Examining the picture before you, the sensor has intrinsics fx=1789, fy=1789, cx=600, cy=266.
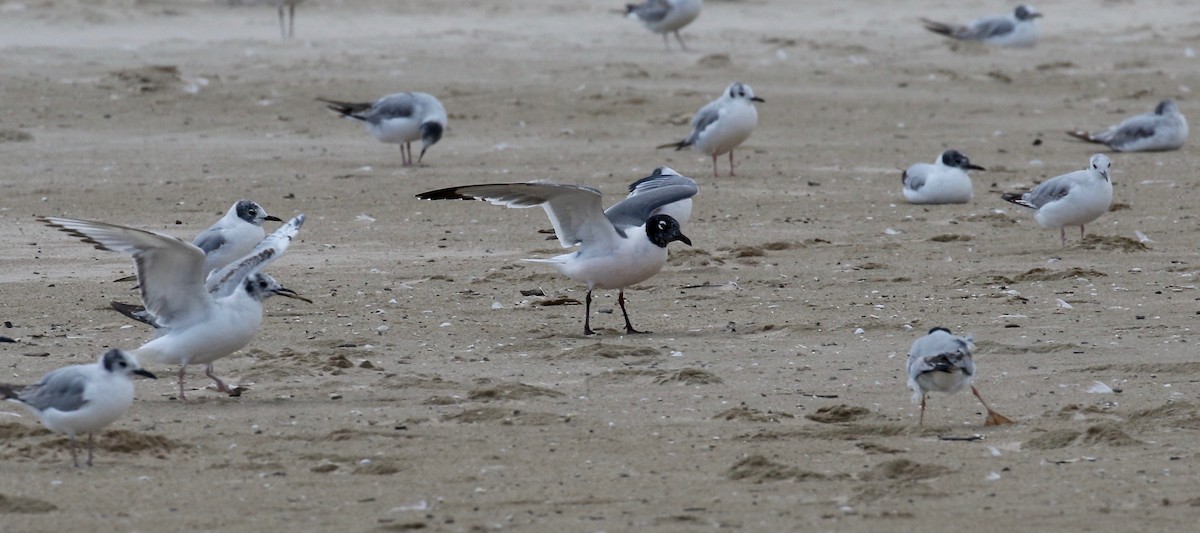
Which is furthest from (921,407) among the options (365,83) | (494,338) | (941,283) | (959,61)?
(959,61)

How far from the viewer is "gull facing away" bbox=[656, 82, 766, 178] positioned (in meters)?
14.2

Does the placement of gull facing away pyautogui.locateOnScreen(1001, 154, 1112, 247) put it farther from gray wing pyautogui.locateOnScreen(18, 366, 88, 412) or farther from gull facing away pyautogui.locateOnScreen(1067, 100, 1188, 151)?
gray wing pyautogui.locateOnScreen(18, 366, 88, 412)

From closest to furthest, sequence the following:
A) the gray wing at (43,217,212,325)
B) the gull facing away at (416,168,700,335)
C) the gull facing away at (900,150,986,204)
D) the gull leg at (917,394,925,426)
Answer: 1. the gull leg at (917,394,925,426)
2. the gray wing at (43,217,212,325)
3. the gull facing away at (416,168,700,335)
4. the gull facing away at (900,150,986,204)

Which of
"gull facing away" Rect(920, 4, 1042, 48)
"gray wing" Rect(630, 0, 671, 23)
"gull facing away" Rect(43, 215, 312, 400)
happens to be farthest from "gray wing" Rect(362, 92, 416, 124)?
"gull facing away" Rect(920, 4, 1042, 48)

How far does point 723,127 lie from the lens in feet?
46.6

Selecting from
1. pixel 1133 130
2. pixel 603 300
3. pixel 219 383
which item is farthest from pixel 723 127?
pixel 219 383

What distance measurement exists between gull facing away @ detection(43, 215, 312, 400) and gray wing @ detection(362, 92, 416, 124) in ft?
24.7

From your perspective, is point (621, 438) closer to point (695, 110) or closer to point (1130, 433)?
point (1130, 433)

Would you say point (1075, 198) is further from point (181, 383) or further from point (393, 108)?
point (393, 108)

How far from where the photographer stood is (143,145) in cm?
1491

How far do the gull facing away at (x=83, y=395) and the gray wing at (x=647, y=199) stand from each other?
3.44 meters

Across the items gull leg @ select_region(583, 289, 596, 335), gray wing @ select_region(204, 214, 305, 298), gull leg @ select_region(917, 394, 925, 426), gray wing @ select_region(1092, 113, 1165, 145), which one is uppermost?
gray wing @ select_region(204, 214, 305, 298)

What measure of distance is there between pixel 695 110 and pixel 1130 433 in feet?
35.4

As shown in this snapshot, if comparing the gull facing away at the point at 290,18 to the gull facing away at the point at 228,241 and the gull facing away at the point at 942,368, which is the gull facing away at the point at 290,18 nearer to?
the gull facing away at the point at 228,241
